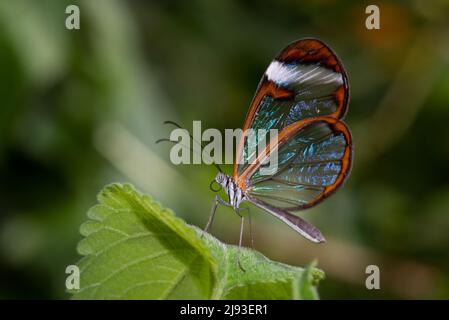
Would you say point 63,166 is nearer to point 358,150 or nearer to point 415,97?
point 358,150

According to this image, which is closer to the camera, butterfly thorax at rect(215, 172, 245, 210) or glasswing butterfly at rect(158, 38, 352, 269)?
glasswing butterfly at rect(158, 38, 352, 269)

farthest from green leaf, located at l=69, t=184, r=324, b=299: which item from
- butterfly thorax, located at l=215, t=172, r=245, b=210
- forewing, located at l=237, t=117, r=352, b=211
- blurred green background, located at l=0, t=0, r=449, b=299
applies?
blurred green background, located at l=0, t=0, r=449, b=299

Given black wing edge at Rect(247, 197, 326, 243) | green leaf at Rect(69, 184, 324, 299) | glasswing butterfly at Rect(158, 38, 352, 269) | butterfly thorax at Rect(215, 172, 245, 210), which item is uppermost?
glasswing butterfly at Rect(158, 38, 352, 269)

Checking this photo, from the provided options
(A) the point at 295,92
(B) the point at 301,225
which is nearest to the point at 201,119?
(A) the point at 295,92

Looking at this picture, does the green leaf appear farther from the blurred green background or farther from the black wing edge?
the blurred green background

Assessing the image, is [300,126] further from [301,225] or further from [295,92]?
[301,225]

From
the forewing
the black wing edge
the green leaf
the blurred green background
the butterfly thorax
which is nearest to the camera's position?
the green leaf

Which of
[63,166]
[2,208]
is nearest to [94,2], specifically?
[63,166]
